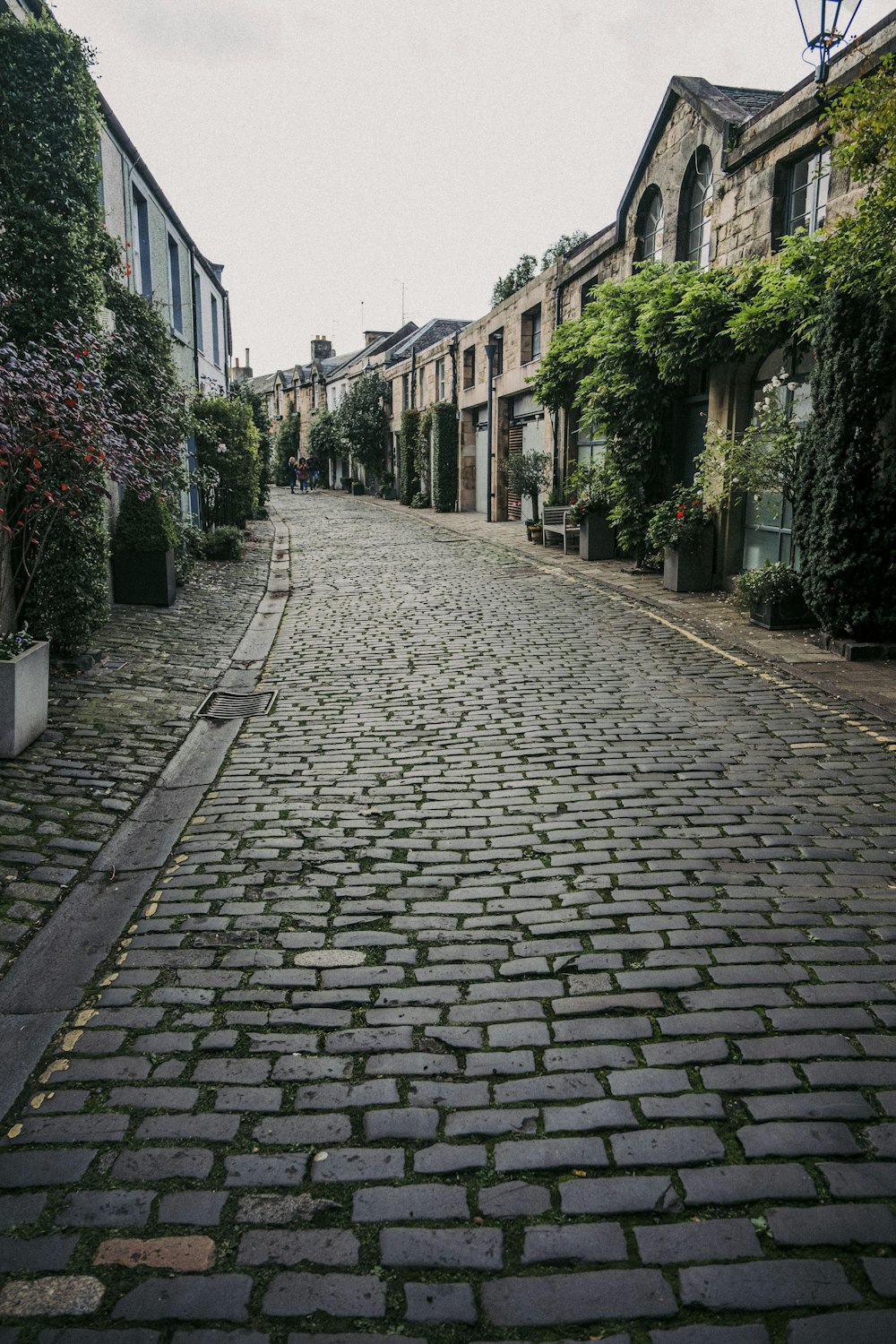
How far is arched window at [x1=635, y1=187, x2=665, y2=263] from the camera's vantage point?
16344 mm

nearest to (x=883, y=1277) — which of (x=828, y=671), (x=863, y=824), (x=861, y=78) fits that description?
(x=863, y=824)

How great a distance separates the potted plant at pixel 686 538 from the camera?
44.1 ft

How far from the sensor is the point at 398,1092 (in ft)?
10.2

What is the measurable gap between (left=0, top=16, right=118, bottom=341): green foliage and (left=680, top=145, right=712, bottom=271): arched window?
855 cm

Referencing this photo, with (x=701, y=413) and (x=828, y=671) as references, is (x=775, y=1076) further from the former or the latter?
(x=701, y=413)

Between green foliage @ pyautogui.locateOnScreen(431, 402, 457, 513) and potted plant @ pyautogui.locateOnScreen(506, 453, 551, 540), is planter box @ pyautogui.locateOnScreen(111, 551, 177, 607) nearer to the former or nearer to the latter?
potted plant @ pyautogui.locateOnScreen(506, 453, 551, 540)

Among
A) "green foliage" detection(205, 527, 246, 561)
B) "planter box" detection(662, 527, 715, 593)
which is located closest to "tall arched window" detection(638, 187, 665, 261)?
"planter box" detection(662, 527, 715, 593)

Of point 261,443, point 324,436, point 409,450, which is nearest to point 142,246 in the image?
point 261,443

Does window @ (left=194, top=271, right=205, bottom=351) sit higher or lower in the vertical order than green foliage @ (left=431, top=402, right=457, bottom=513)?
higher

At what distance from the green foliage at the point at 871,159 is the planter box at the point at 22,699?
684 cm

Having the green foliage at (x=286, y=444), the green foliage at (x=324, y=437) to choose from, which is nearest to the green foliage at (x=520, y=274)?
Answer: the green foliage at (x=324, y=437)

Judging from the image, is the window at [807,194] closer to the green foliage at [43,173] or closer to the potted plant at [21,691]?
the green foliage at [43,173]

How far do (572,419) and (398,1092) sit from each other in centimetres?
1993

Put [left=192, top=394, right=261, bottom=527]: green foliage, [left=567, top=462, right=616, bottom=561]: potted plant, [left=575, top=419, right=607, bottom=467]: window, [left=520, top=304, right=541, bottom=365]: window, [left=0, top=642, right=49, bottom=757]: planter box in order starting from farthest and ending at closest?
1. [left=520, top=304, right=541, bottom=365]: window
2. [left=192, top=394, right=261, bottom=527]: green foliage
3. [left=575, top=419, right=607, bottom=467]: window
4. [left=567, top=462, right=616, bottom=561]: potted plant
5. [left=0, top=642, right=49, bottom=757]: planter box
